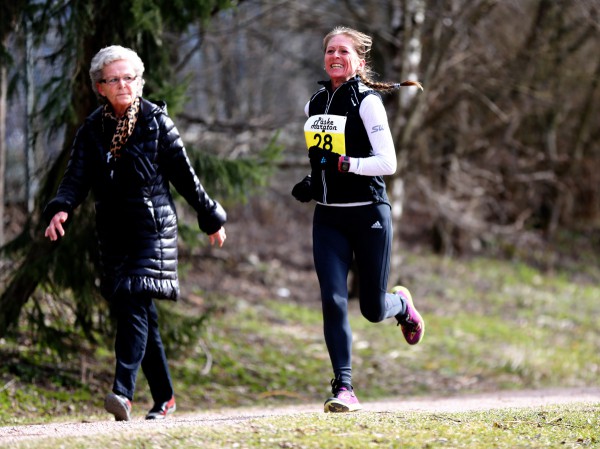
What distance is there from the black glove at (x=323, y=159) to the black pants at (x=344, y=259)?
0.81 feet

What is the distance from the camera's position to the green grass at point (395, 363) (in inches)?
178

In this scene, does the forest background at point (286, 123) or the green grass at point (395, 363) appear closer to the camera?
the green grass at point (395, 363)

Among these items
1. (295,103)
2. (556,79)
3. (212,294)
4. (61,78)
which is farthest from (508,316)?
(61,78)

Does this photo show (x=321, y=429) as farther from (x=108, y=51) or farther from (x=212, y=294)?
(x=212, y=294)

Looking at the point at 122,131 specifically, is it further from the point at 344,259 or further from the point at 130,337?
the point at 344,259

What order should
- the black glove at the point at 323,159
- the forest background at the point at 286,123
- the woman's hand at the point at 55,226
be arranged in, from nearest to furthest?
the woman's hand at the point at 55,226 → the black glove at the point at 323,159 → the forest background at the point at 286,123

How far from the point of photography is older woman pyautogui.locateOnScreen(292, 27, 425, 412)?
5250mm

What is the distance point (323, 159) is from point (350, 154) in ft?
0.52

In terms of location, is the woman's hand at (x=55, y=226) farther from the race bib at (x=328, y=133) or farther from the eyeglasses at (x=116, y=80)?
the race bib at (x=328, y=133)

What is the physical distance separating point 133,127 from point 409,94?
322 inches

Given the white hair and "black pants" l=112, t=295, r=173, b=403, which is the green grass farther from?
the white hair

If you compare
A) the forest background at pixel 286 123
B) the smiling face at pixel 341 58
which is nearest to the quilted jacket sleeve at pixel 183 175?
the smiling face at pixel 341 58

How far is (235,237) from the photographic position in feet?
52.5

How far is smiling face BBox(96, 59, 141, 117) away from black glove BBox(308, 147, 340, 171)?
3.58 ft
